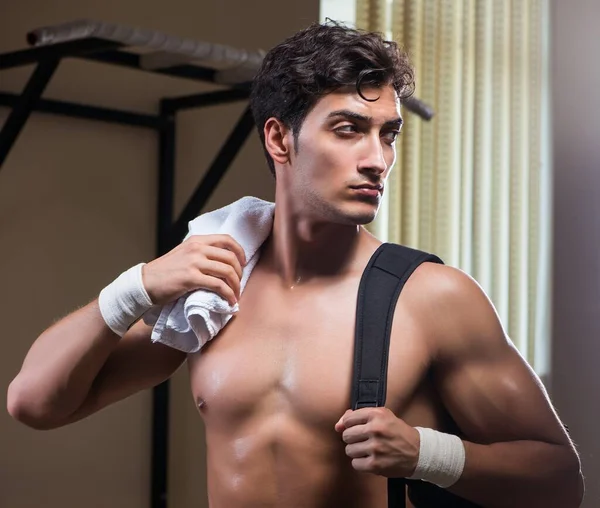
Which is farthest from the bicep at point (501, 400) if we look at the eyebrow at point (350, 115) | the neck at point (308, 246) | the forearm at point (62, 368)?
the forearm at point (62, 368)

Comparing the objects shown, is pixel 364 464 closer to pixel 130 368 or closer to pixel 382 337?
pixel 382 337

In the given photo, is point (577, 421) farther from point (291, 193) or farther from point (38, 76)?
point (38, 76)

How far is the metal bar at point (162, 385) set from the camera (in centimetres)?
253

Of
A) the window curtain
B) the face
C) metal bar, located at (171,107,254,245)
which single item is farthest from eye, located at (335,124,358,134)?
the window curtain

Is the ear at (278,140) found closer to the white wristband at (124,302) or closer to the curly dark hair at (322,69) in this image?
the curly dark hair at (322,69)

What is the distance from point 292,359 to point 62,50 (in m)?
0.90

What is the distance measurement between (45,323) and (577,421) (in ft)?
4.15

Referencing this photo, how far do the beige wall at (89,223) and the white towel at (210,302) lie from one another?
1.06 meters

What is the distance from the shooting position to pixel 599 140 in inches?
88.7

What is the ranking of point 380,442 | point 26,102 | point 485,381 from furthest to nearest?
point 26,102 < point 485,381 < point 380,442

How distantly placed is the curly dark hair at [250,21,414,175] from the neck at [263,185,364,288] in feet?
0.38

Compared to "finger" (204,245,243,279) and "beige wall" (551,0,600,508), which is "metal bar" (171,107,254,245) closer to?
"beige wall" (551,0,600,508)

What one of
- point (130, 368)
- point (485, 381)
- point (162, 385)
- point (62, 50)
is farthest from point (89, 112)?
point (485, 381)

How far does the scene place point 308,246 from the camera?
4.35 feet
